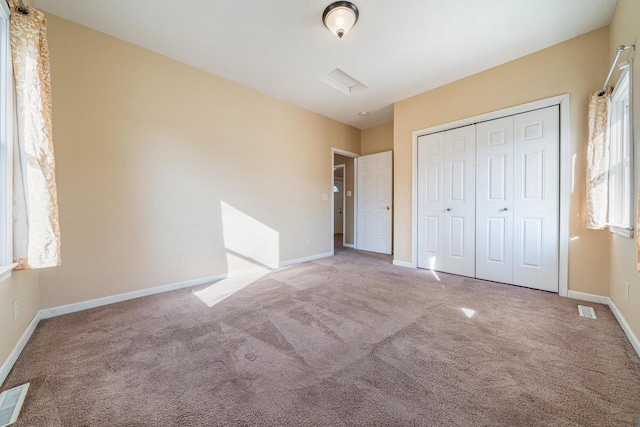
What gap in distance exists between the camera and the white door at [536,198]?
2.76 meters

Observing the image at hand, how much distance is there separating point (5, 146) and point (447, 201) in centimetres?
453

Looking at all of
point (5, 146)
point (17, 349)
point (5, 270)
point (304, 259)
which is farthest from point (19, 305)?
point (304, 259)

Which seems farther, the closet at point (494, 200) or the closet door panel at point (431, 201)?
the closet door panel at point (431, 201)

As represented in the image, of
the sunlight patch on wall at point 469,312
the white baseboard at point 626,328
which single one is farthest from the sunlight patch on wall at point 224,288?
the white baseboard at point 626,328

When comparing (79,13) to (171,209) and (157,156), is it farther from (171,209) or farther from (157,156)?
(171,209)

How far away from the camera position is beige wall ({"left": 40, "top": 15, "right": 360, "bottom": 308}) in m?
2.36

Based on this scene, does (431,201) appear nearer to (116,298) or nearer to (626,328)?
(626,328)

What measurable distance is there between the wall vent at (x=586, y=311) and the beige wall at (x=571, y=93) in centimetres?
31

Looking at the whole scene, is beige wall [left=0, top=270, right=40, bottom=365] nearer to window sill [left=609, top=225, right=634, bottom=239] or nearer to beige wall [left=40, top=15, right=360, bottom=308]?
beige wall [left=40, top=15, right=360, bottom=308]

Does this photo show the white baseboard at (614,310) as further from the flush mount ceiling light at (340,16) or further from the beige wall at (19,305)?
the beige wall at (19,305)

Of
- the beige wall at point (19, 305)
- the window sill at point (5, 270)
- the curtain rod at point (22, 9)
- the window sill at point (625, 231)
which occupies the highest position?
the curtain rod at point (22, 9)

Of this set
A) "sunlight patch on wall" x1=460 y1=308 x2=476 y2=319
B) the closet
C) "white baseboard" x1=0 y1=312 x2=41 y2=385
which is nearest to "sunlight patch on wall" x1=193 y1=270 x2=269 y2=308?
"white baseboard" x1=0 y1=312 x2=41 y2=385

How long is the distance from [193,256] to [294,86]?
2.89 metres

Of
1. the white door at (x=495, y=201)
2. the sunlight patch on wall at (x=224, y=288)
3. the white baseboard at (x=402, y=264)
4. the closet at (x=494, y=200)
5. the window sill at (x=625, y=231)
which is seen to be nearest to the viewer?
the window sill at (x=625, y=231)
